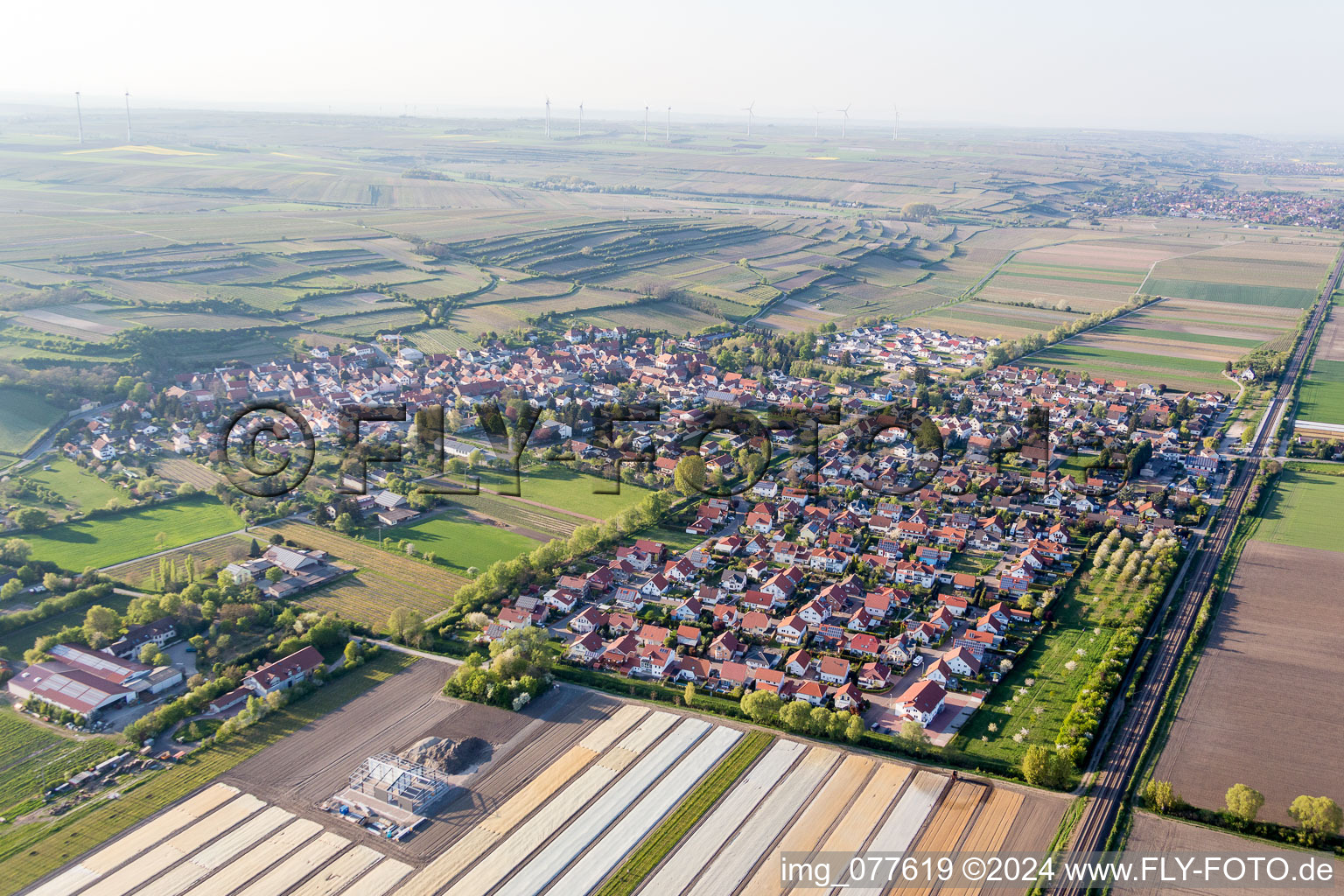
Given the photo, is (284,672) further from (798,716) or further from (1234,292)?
(1234,292)

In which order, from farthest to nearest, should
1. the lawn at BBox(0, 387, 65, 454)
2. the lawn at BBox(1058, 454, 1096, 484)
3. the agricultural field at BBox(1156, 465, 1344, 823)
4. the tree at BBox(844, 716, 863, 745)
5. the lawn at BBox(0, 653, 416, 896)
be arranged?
the lawn at BBox(0, 387, 65, 454) < the lawn at BBox(1058, 454, 1096, 484) < the tree at BBox(844, 716, 863, 745) < the agricultural field at BBox(1156, 465, 1344, 823) < the lawn at BBox(0, 653, 416, 896)

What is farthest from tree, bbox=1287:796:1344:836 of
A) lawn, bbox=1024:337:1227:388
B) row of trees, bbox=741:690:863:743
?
lawn, bbox=1024:337:1227:388

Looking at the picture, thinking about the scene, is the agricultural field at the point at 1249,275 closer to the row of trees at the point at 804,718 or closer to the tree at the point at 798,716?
the row of trees at the point at 804,718

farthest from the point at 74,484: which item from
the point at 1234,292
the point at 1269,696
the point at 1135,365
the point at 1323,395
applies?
the point at 1234,292

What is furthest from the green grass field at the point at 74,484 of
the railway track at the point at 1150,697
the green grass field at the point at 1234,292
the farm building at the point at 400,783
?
the green grass field at the point at 1234,292

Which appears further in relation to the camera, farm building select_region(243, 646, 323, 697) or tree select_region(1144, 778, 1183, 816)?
farm building select_region(243, 646, 323, 697)

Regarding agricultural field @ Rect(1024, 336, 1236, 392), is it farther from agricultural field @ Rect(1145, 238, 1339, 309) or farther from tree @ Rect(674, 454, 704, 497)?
tree @ Rect(674, 454, 704, 497)
